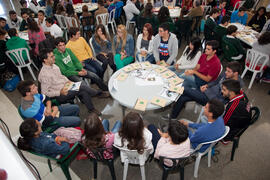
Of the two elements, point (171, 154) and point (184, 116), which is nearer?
point (171, 154)

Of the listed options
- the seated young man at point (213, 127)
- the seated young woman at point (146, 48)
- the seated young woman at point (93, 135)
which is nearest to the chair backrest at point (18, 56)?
the seated young woman at point (146, 48)

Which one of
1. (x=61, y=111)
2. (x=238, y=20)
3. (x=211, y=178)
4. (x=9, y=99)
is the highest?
(x=238, y=20)

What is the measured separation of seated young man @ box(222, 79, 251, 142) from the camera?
6.82ft

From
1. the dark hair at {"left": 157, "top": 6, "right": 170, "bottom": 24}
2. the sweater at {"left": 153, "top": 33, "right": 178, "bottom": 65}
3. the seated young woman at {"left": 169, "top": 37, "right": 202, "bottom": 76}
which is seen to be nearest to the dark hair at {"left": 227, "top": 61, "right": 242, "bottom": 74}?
the seated young woman at {"left": 169, "top": 37, "right": 202, "bottom": 76}

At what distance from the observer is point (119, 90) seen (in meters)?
2.65

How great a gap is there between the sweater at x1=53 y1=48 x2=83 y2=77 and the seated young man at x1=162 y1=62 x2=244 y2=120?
202 centimetres

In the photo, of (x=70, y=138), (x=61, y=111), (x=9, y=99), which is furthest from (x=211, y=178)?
(x=9, y=99)

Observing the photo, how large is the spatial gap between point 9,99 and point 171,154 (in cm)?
367

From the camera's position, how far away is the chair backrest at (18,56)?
12.1 feet

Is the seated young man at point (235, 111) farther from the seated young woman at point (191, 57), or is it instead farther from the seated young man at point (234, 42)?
the seated young man at point (234, 42)

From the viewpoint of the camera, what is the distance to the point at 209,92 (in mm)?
2695

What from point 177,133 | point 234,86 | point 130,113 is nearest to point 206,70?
point 234,86

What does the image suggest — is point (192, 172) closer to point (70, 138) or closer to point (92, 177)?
point (92, 177)

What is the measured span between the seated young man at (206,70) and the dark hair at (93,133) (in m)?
1.93
